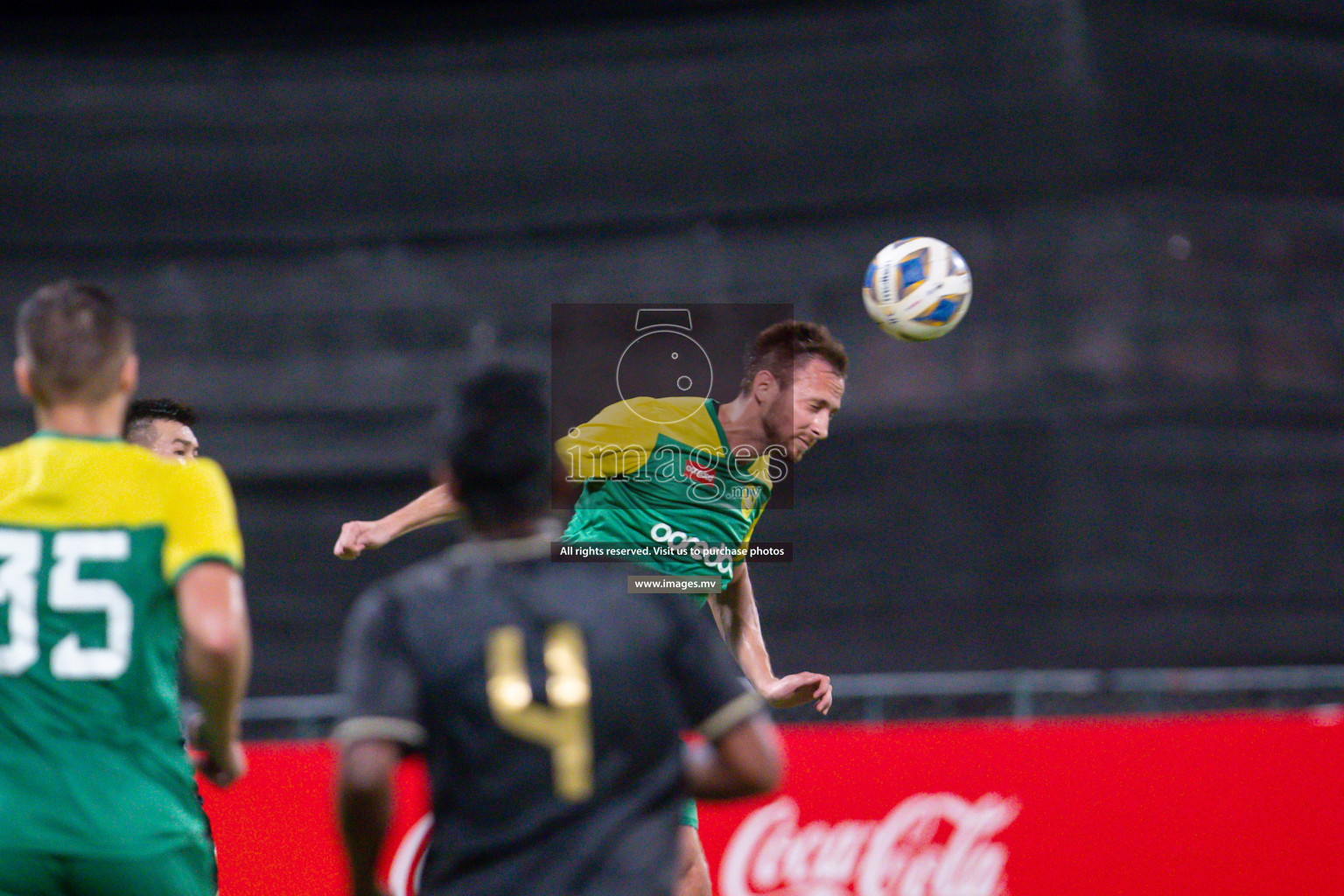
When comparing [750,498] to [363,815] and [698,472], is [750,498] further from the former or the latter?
[363,815]

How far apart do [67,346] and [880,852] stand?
529 centimetres

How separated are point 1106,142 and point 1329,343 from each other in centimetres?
234

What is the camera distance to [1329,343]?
11484mm

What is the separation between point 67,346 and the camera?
3295 millimetres

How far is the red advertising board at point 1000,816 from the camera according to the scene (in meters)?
7.36

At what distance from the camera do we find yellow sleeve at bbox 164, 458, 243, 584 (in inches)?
127

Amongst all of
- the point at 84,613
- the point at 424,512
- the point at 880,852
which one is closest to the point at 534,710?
the point at 84,613

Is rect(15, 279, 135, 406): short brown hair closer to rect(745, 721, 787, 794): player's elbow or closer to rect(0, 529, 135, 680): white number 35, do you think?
rect(0, 529, 135, 680): white number 35

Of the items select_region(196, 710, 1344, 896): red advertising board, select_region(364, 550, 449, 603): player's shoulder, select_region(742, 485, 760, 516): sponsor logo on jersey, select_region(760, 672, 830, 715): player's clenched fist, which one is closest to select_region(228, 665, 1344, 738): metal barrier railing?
select_region(196, 710, 1344, 896): red advertising board

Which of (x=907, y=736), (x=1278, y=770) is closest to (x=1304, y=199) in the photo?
(x=1278, y=770)

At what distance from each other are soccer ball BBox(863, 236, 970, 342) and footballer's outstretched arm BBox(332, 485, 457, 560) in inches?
99.1

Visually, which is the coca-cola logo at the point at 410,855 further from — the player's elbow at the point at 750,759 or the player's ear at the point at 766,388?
the player's elbow at the point at 750,759

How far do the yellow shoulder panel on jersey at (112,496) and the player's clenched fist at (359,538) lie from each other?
1.99m

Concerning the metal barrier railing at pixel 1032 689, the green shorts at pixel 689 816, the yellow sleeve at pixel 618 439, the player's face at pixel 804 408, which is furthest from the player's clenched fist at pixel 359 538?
the metal barrier railing at pixel 1032 689
